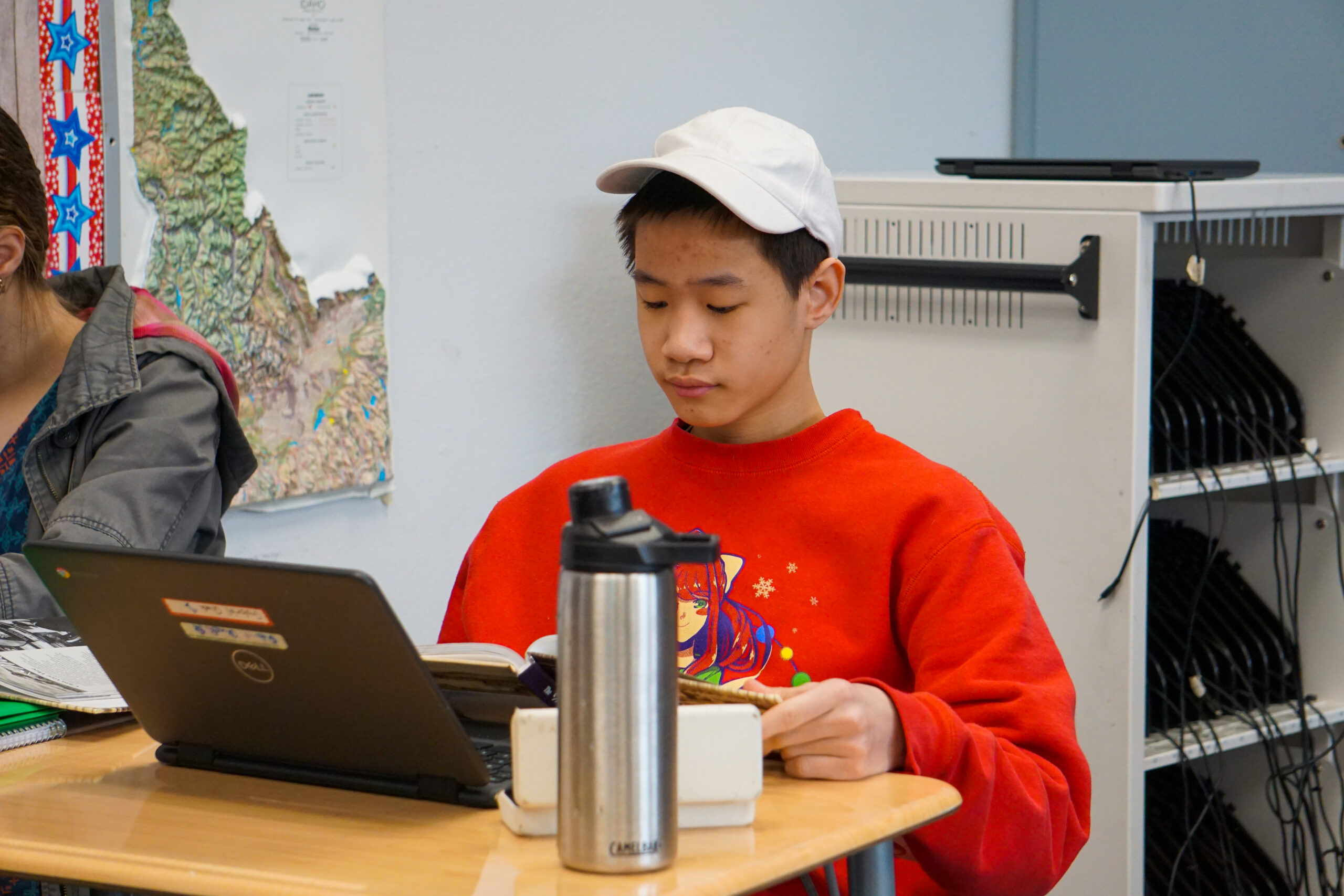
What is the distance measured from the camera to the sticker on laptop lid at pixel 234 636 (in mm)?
931

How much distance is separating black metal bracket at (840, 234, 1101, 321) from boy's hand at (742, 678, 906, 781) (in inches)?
45.2

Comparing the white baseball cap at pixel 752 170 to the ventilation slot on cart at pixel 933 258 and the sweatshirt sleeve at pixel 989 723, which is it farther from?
the ventilation slot on cart at pixel 933 258

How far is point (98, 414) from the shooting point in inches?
62.1

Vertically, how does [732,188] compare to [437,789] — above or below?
above

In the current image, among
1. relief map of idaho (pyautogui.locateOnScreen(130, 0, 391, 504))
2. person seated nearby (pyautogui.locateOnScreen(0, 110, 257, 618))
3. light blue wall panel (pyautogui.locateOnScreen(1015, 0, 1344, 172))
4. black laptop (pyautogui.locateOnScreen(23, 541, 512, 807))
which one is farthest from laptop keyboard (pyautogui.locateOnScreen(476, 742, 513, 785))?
light blue wall panel (pyautogui.locateOnScreen(1015, 0, 1344, 172))

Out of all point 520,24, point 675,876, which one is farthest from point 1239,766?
point 675,876

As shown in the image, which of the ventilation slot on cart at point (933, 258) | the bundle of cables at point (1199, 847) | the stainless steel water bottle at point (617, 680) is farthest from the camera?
the bundle of cables at point (1199, 847)

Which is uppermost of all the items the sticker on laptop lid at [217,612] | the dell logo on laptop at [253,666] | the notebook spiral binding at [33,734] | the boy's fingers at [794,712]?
the sticker on laptop lid at [217,612]

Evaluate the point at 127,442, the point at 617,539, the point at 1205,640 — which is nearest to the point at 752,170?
the point at 617,539

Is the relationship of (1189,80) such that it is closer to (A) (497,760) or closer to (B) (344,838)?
(A) (497,760)

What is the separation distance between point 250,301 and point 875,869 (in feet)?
4.29

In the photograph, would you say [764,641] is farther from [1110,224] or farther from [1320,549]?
[1320,549]

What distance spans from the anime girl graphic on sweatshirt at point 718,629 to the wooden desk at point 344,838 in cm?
29

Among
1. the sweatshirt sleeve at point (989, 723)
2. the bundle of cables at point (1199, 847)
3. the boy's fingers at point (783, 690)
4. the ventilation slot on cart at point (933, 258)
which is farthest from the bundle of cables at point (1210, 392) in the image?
the boy's fingers at point (783, 690)
